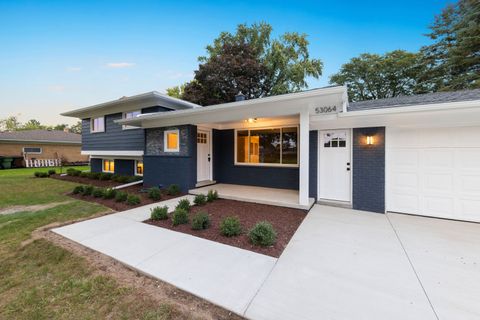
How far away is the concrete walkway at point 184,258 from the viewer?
7.06ft

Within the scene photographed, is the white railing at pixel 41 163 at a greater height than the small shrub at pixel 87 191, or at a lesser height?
greater

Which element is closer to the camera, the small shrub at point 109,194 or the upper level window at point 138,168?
the small shrub at point 109,194

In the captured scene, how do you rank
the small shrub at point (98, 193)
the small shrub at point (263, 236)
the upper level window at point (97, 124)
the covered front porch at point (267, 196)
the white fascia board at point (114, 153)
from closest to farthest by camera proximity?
the small shrub at point (263, 236) → the covered front porch at point (267, 196) → the small shrub at point (98, 193) → the white fascia board at point (114, 153) → the upper level window at point (97, 124)

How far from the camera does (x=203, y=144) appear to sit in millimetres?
7891

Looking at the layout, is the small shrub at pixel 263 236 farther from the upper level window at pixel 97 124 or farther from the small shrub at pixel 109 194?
the upper level window at pixel 97 124

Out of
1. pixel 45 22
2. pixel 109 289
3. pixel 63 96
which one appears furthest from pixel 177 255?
pixel 63 96

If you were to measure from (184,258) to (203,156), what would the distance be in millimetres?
5401

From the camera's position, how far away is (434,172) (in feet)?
15.1

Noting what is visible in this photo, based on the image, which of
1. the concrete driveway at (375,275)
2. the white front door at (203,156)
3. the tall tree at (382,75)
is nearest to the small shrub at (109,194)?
the white front door at (203,156)

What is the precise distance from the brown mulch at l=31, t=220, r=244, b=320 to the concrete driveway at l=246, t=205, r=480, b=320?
414mm

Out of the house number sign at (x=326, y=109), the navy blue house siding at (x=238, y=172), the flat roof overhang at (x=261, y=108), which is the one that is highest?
the flat roof overhang at (x=261, y=108)

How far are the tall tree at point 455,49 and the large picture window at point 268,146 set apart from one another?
13152 mm

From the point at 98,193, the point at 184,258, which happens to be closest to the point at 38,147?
the point at 98,193

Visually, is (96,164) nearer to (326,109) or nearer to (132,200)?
(132,200)
